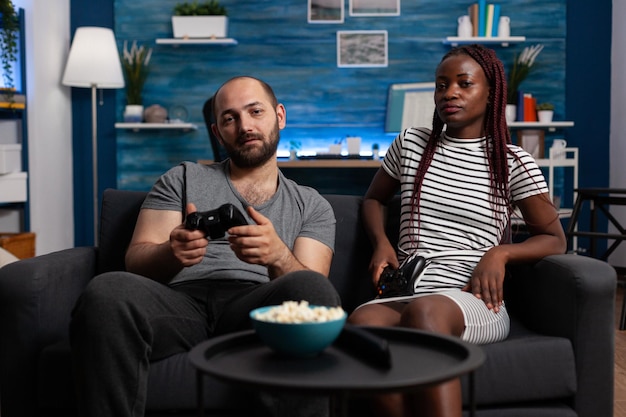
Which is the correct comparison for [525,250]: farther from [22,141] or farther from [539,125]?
[22,141]

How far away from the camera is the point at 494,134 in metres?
2.20

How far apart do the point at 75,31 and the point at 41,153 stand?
3.19 feet

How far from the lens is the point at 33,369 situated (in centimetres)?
193

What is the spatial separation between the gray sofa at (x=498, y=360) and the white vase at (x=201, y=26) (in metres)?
3.35

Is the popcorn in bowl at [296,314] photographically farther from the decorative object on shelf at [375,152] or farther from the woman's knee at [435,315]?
the decorative object on shelf at [375,152]

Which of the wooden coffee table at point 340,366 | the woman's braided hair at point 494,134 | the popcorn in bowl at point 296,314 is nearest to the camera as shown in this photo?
the wooden coffee table at point 340,366

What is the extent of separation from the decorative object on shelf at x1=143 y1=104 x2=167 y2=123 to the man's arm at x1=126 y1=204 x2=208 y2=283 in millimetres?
3198

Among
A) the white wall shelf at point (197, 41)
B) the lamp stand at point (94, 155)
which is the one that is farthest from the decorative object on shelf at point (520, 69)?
the lamp stand at point (94, 155)

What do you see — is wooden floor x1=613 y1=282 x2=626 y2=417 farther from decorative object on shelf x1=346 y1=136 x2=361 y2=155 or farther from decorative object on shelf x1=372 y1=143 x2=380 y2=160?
decorative object on shelf x1=346 y1=136 x2=361 y2=155

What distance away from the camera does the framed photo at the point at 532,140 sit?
16.8 feet

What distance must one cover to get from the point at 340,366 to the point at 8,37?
3.74m

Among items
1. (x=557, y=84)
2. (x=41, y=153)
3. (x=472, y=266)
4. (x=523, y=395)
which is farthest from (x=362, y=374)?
(x=557, y=84)

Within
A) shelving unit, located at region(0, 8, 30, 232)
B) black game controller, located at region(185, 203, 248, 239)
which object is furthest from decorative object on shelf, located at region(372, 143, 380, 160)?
black game controller, located at region(185, 203, 248, 239)

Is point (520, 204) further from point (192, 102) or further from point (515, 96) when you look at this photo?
point (192, 102)
